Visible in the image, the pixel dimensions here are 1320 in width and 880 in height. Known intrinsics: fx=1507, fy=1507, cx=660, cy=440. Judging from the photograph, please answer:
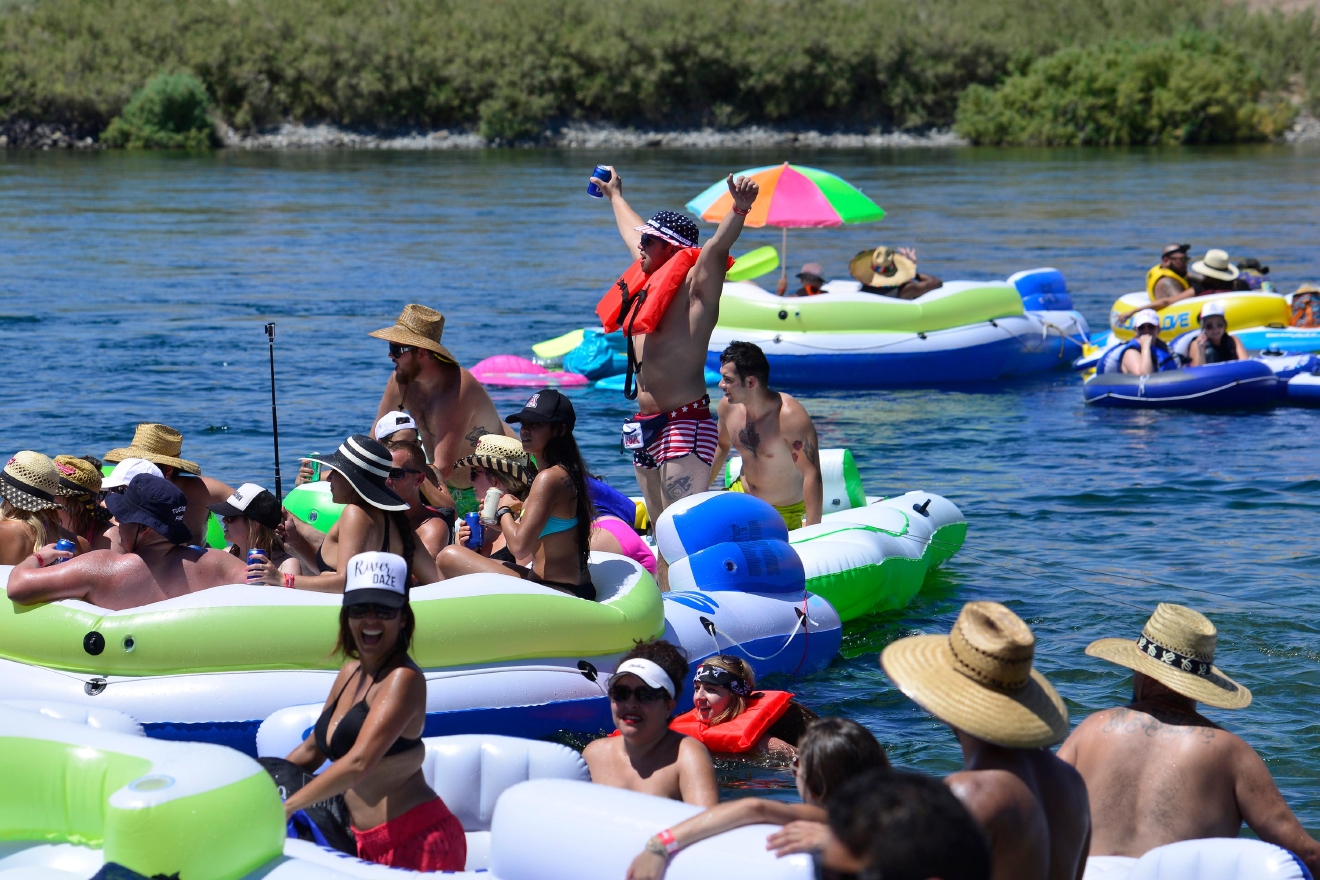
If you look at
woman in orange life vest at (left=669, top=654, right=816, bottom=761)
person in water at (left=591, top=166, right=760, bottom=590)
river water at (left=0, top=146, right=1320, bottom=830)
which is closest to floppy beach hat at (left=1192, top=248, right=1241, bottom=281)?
river water at (left=0, top=146, right=1320, bottom=830)

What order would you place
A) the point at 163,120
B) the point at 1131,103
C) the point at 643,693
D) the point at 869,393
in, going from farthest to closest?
the point at 1131,103, the point at 163,120, the point at 869,393, the point at 643,693

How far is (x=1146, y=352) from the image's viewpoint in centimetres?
1184

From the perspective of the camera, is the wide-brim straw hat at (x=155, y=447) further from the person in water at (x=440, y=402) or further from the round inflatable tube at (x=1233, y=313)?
the round inflatable tube at (x=1233, y=313)

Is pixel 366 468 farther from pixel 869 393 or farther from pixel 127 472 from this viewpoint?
pixel 869 393

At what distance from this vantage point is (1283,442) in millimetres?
10703

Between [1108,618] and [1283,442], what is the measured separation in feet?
14.9

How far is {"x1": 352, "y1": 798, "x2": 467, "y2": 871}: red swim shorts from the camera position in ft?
11.9

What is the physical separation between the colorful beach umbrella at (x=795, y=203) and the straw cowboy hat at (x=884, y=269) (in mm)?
592

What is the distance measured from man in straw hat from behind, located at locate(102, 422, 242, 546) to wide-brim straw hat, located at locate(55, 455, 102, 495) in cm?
27

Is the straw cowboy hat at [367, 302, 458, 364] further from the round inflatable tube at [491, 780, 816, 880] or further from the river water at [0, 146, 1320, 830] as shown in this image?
the round inflatable tube at [491, 780, 816, 880]

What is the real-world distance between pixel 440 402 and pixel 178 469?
115 cm

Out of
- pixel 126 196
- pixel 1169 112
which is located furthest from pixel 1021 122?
pixel 126 196

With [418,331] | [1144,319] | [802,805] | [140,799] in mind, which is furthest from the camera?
[1144,319]

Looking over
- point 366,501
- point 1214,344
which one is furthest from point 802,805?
point 1214,344
